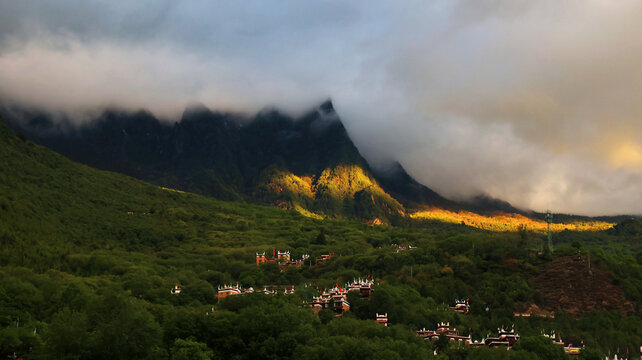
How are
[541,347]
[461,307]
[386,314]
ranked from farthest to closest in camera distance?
1. [461,307]
2. [386,314]
3. [541,347]

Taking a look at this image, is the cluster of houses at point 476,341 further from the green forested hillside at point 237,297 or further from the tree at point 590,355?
the tree at point 590,355

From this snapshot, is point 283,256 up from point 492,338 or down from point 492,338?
up

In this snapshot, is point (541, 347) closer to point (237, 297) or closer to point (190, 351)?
point (237, 297)

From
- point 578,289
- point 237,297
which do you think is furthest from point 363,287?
point 578,289

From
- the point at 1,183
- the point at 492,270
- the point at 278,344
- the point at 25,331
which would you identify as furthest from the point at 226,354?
the point at 1,183

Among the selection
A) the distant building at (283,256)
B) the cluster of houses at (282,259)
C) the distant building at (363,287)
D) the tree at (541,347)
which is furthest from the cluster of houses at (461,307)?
the distant building at (283,256)

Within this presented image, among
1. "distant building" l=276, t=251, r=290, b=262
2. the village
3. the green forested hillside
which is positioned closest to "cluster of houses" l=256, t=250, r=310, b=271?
"distant building" l=276, t=251, r=290, b=262
